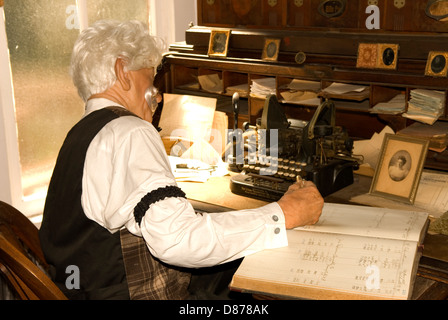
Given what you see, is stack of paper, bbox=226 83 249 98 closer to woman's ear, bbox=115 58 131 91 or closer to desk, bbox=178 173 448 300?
desk, bbox=178 173 448 300

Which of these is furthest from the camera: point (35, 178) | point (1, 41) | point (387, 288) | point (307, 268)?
point (35, 178)

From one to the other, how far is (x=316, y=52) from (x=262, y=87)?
351 millimetres

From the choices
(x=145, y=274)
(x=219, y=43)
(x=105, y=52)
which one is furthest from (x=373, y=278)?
(x=219, y=43)

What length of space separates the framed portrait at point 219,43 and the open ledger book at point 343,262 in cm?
158

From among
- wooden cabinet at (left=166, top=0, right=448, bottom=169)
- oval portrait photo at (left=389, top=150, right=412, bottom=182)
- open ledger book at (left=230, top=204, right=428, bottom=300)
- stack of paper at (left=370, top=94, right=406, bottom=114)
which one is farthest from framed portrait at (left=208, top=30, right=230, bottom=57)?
open ledger book at (left=230, top=204, right=428, bottom=300)

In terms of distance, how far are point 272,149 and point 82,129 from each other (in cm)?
100

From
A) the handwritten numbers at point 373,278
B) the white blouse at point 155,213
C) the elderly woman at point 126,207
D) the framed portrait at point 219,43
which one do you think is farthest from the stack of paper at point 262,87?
the handwritten numbers at point 373,278

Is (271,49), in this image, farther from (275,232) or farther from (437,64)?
(275,232)

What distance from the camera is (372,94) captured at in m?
2.63

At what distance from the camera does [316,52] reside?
9.21ft

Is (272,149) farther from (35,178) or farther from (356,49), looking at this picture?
(35,178)

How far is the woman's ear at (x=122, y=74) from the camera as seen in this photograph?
1.82 metres

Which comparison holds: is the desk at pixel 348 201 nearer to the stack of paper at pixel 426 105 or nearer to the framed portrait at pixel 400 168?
the framed portrait at pixel 400 168

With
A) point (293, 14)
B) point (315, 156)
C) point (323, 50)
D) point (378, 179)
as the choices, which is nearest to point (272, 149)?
point (315, 156)
